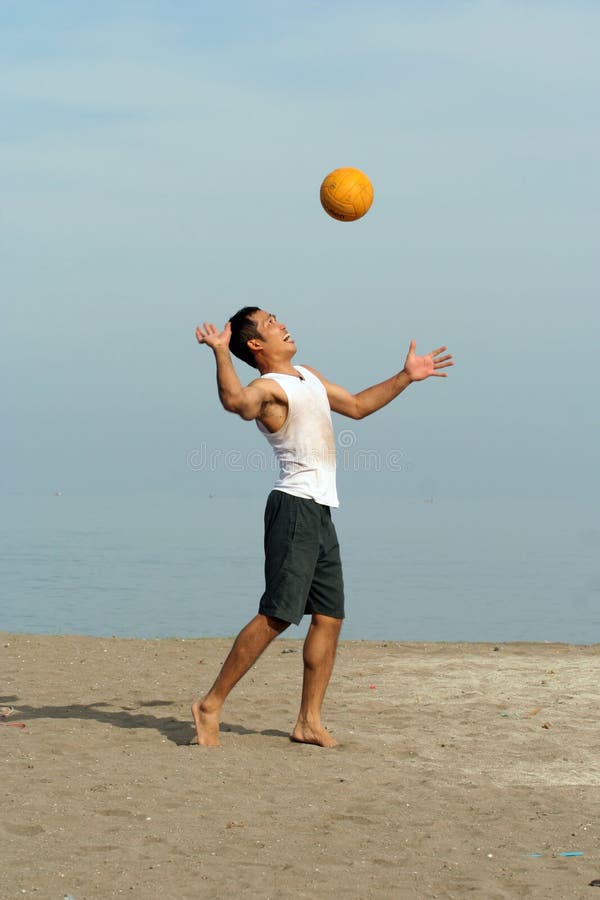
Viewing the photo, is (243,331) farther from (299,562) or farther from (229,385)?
(299,562)

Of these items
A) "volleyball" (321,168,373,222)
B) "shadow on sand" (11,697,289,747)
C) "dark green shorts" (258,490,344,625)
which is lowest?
"shadow on sand" (11,697,289,747)

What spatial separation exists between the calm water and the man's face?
10.3 meters

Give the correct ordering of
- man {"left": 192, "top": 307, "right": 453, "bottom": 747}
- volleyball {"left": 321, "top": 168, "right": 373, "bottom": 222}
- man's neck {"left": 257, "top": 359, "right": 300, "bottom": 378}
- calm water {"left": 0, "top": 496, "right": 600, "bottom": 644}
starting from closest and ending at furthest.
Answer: man {"left": 192, "top": 307, "right": 453, "bottom": 747}, man's neck {"left": 257, "top": 359, "right": 300, "bottom": 378}, volleyball {"left": 321, "top": 168, "right": 373, "bottom": 222}, calm water {"left": 0, "top": 496, "right": 600, "bottom": 644}

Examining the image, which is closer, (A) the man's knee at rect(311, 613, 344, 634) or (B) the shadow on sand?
(A) the man's knee at rect(311, 613, 344, 634)

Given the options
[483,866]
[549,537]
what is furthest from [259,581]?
[549,537]

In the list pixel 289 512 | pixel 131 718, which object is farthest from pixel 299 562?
pixel 131 718

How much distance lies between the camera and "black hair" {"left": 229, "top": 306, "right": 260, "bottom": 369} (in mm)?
6730

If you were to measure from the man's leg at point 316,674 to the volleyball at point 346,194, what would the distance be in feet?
8.10

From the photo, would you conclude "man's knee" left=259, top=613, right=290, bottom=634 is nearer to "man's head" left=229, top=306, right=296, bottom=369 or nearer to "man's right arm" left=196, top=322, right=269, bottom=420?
"man's right arm" left=196, top=322, right=269, bottom=420

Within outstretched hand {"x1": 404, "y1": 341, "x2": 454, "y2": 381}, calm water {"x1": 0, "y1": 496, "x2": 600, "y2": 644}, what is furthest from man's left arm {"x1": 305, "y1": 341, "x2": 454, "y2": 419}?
calm water {"x1": 0, "y1": 496, "x2": 600, "y2": 644}

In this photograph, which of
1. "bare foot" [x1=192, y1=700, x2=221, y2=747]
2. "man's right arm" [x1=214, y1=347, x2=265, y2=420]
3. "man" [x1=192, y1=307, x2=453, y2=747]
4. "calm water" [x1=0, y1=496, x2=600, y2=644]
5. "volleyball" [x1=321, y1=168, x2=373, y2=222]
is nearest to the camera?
"man's right arm" [x1=214, y1=347, x2=265, y2=420]

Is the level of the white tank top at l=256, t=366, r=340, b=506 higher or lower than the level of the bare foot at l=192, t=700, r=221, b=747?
higher

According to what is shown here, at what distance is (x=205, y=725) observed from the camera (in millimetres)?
6492

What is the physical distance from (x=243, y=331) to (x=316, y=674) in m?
1.92
